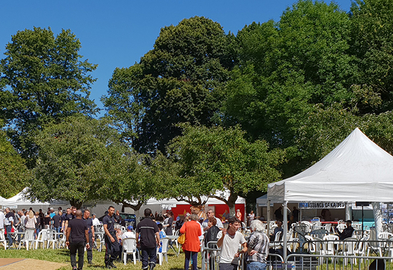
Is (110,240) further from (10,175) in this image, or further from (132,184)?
(10,175)

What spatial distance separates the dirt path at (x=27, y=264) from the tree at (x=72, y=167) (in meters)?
13.8

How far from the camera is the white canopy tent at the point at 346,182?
10750 mm

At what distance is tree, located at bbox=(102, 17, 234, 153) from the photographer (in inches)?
1639

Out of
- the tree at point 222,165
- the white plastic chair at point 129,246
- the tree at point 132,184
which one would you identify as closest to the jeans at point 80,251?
the white plastic chair at point 129,246

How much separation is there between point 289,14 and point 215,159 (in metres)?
11.0

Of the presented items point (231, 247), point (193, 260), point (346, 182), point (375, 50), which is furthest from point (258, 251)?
point (375, 50)

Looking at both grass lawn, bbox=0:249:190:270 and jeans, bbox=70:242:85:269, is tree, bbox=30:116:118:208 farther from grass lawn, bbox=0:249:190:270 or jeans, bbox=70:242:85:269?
jeans, bbox=70:242:85:269

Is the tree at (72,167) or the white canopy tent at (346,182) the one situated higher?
the tree at (72,167)

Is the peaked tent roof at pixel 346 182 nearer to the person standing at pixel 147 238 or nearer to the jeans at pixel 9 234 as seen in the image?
the person standing at pixel 147 238

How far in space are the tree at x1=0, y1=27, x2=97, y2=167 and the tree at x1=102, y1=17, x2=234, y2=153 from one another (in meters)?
4.56

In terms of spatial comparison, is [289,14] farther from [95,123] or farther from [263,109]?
[95,123]

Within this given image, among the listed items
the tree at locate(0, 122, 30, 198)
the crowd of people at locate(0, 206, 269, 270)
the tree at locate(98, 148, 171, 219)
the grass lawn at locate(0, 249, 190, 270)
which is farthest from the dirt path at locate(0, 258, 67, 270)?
the tree at locate(0, 122, 30, 198)

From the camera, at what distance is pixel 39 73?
43.0m

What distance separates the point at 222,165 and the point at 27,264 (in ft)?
44.6
